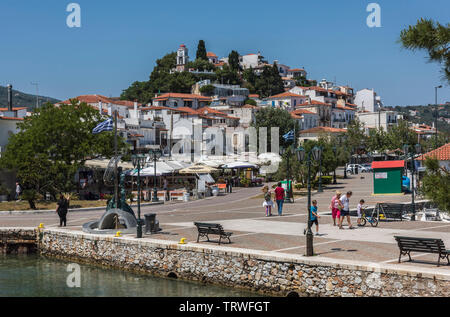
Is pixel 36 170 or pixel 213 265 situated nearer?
pixel 213 265

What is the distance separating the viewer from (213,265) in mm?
17719

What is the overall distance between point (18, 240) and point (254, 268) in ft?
43.2

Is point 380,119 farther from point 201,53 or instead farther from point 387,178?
point 387,178

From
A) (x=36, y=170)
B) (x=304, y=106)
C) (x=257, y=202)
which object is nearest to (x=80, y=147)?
(x=36, y=170)

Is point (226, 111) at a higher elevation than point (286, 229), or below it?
higher

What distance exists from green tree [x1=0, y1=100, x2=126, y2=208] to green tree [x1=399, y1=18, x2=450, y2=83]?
29851 mm

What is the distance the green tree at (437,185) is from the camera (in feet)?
36.1

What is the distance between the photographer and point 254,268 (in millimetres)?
16625

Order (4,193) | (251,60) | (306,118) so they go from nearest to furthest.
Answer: (4,193)
(306,118)
(251,60)

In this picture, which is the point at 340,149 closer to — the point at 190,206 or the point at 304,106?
the point at 190,206

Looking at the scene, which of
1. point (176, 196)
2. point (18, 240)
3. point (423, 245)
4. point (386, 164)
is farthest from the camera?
point (176, 196)

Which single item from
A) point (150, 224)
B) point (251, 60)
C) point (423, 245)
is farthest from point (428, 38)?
point (251, 60)

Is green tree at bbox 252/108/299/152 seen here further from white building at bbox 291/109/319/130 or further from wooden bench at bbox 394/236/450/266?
wooden bench at bbox 394/236/450/266
